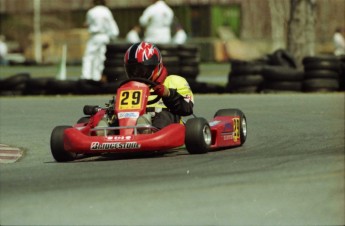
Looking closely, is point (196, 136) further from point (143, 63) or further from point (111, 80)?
point (111, 80)

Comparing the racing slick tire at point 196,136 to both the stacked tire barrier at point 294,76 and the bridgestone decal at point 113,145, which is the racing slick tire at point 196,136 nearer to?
the bridgestone decal at point 113,145

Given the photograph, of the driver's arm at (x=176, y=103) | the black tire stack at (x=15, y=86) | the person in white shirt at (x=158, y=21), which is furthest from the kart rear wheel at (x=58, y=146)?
the person in white shirt at (x=158, y=21)

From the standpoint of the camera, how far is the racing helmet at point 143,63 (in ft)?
30.3

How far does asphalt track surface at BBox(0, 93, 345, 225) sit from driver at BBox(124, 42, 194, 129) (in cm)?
35

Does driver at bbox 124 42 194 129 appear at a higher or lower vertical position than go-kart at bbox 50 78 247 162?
higher

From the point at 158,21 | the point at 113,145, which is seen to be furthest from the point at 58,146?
the point at 158,21

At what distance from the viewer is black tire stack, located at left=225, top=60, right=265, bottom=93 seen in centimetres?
1764

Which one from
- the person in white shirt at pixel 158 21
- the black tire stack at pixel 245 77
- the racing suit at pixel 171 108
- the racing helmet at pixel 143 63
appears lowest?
Result: the black tire stack at pixel 245 77

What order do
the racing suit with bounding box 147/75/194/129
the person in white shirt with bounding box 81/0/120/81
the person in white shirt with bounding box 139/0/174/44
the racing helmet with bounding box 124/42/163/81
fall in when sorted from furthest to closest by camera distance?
1. the person in white shirt with bounding box 81/0/120/81
2. the person in white shirt with bounding box 139/0/174/44
3. the racing helmet with bounding box 124/42/163/81
4. the racing suit with bounding box 147/75/194/129

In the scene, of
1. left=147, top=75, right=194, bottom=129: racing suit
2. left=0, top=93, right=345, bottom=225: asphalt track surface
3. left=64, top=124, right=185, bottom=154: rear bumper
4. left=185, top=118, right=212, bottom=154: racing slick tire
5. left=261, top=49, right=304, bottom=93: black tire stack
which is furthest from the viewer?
left=261, top=49, right=304, bottom=93: black tire stack

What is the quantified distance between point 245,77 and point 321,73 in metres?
1.32

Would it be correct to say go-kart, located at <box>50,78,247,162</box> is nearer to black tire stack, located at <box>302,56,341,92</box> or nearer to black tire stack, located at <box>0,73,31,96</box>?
black tire stack, located at <box>302,56,341,92</box>

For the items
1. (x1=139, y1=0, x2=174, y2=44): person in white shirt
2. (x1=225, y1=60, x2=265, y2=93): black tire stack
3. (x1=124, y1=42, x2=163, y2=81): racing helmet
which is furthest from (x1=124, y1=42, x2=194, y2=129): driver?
(x1=139, y1=0, x2=174, y2=44): person in white shirt

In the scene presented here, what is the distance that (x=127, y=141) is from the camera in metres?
8.59
